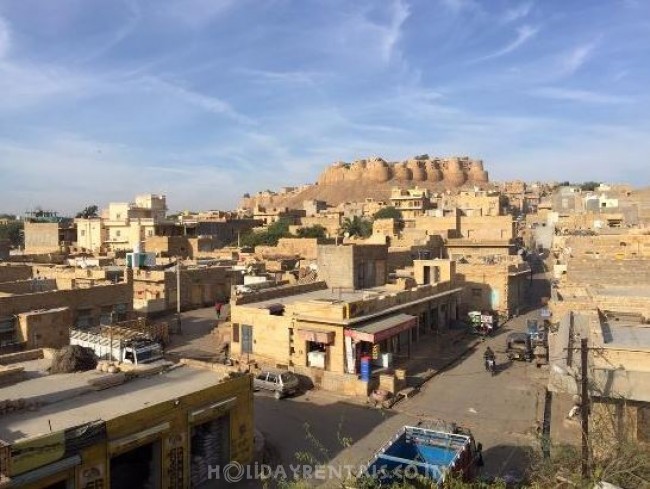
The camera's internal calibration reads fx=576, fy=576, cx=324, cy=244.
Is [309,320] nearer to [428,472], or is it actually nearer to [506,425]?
[506,425]

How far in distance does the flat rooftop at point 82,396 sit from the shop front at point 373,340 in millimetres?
6036

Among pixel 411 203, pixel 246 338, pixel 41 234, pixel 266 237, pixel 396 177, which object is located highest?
pixel 396 177

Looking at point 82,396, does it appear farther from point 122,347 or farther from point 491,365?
point 491,365

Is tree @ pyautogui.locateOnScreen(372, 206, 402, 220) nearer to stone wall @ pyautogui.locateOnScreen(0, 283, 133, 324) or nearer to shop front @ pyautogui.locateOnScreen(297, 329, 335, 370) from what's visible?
stone wall @ pyautogui.locateOnScreen(0, 283, 133, 324)

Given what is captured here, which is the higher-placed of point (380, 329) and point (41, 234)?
point (41, 234)

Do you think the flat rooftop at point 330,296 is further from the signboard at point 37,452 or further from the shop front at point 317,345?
the signboard at point 37,452

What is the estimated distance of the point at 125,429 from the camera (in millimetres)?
10625

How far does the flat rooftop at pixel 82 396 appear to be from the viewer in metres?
10.5

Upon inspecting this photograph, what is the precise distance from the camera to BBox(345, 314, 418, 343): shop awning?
62.7 ft

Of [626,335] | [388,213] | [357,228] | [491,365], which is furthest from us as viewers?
[388,213]

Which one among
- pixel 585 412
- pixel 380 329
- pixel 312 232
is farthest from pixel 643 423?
pixel 312 232

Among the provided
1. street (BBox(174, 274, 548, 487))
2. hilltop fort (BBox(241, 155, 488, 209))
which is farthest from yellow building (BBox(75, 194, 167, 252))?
hilltop fort (BBox(241, 155, 488, 209))

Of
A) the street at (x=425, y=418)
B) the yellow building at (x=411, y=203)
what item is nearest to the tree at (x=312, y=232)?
the yellow building at (x=411, y=203)

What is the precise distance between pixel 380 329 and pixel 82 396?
10238 mm
